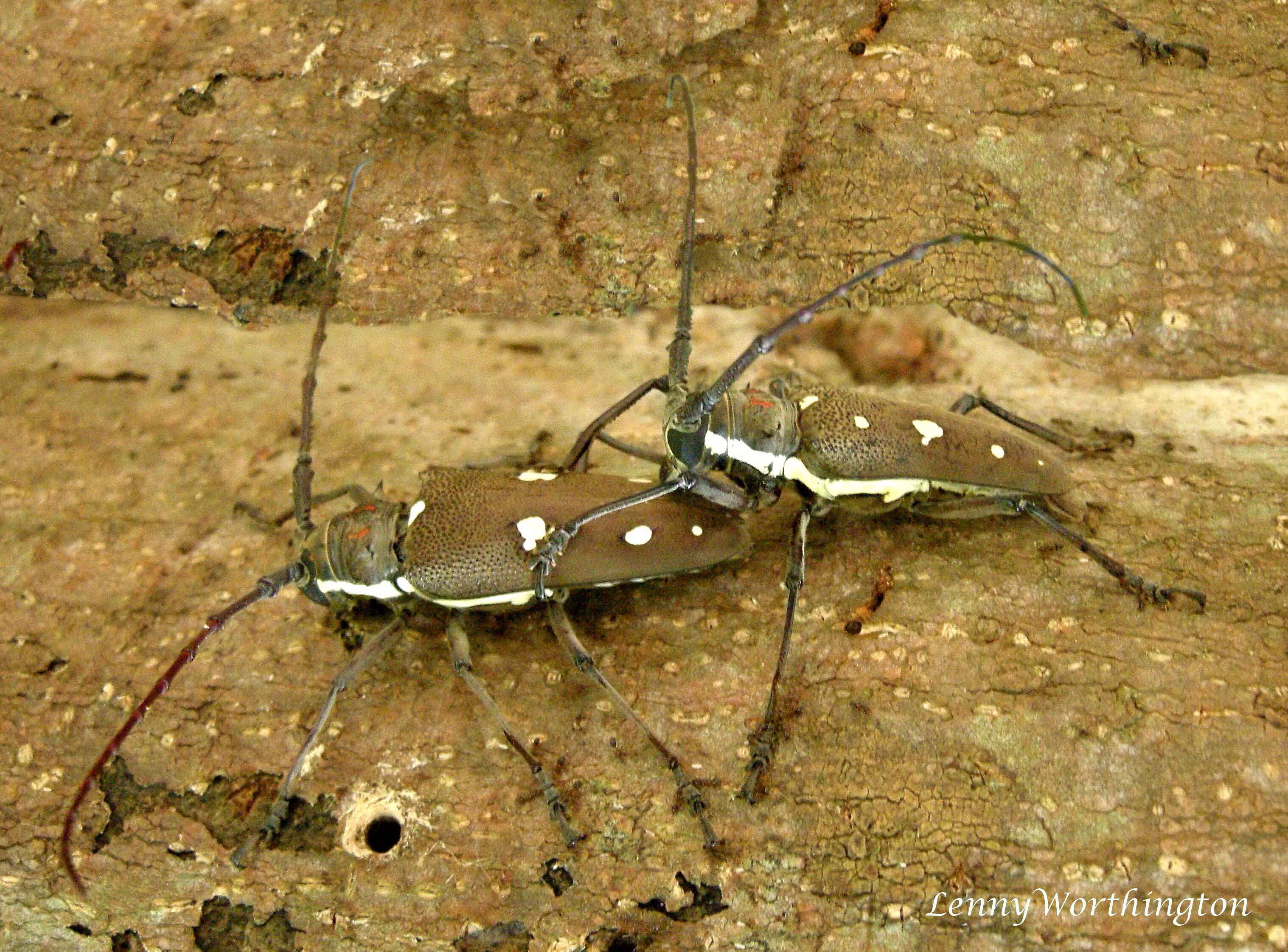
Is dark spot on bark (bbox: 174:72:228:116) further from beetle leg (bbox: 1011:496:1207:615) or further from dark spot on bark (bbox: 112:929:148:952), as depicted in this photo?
beetle leg (bbox: 1011:496:1207:615)

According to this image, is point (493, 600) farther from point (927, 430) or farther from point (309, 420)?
point (927, 430)

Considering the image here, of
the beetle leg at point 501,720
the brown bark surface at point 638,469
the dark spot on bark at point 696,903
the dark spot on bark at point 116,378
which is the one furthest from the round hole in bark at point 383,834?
the dark spot on bark at point 116,378

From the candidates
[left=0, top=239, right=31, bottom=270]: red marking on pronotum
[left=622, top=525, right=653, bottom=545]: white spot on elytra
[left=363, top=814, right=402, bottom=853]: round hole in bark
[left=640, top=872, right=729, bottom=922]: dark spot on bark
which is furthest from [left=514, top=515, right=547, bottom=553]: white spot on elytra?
[left=0, top=239, right=31, bottom=270]: red marking on pronotum

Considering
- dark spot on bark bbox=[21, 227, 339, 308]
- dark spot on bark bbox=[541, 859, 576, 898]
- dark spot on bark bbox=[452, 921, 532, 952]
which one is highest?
dark spot on bark bbox=[21, 227, 339, 308]

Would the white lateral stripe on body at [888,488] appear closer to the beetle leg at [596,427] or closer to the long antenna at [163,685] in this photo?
the beetle leg at [596,427]

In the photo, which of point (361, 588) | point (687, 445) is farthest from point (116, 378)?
point (687, 445)

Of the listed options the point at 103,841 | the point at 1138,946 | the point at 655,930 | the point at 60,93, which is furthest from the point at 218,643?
the point at 1138,946

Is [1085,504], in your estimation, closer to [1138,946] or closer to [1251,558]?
[1251,558]
